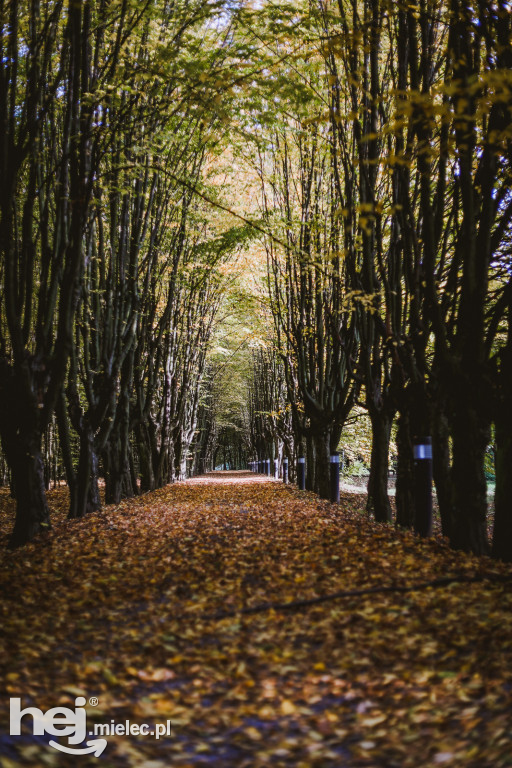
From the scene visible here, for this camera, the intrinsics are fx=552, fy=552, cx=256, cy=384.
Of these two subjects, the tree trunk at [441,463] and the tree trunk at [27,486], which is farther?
the tree trunk at [27,486]

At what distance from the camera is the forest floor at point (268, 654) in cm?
278

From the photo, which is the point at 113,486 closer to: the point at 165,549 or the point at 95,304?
the point at 95,304

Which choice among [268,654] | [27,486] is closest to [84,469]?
[27,486]

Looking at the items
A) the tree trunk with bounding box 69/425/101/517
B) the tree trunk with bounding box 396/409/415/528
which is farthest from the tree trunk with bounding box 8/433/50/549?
the tree trunk with bounding box 396/409/415/528

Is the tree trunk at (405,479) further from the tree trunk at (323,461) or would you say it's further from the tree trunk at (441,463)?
the tree trunk at (323,461)

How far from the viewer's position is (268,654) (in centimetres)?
385

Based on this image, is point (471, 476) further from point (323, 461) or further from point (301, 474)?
point (301, 474)

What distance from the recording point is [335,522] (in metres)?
9.26
